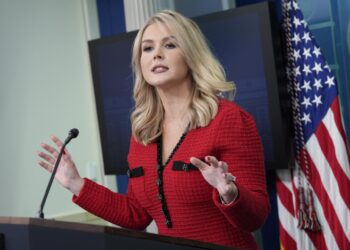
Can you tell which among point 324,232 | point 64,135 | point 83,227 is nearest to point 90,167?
point 64,135

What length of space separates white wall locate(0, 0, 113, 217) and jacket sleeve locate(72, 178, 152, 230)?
1.77m

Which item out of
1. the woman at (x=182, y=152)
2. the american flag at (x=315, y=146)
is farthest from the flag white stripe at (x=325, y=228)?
the woman at (x=182, y=152)

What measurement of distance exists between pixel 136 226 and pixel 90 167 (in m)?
2.07

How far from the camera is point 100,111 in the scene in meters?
3.06

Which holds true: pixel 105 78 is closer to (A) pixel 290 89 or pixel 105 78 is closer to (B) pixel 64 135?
(B) pixel 64 135

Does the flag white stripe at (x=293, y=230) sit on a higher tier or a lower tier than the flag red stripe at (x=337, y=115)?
lower

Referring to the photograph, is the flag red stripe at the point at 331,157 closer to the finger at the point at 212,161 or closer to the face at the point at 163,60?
the face at the point at 163,60

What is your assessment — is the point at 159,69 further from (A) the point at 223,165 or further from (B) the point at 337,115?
(B) the point at 337,115

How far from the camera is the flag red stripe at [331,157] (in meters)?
2.25

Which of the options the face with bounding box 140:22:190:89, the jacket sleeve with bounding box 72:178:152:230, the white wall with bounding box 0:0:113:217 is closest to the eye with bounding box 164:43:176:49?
the face with bounding box 140:22:190:89

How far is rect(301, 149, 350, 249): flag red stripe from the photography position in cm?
227

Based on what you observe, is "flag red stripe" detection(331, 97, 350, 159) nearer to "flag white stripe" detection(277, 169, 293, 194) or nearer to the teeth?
"flag white stripe" detection(277, 169, 293, 194)

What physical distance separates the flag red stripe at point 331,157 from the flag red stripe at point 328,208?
8 centimetres

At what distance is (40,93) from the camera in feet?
11.1
